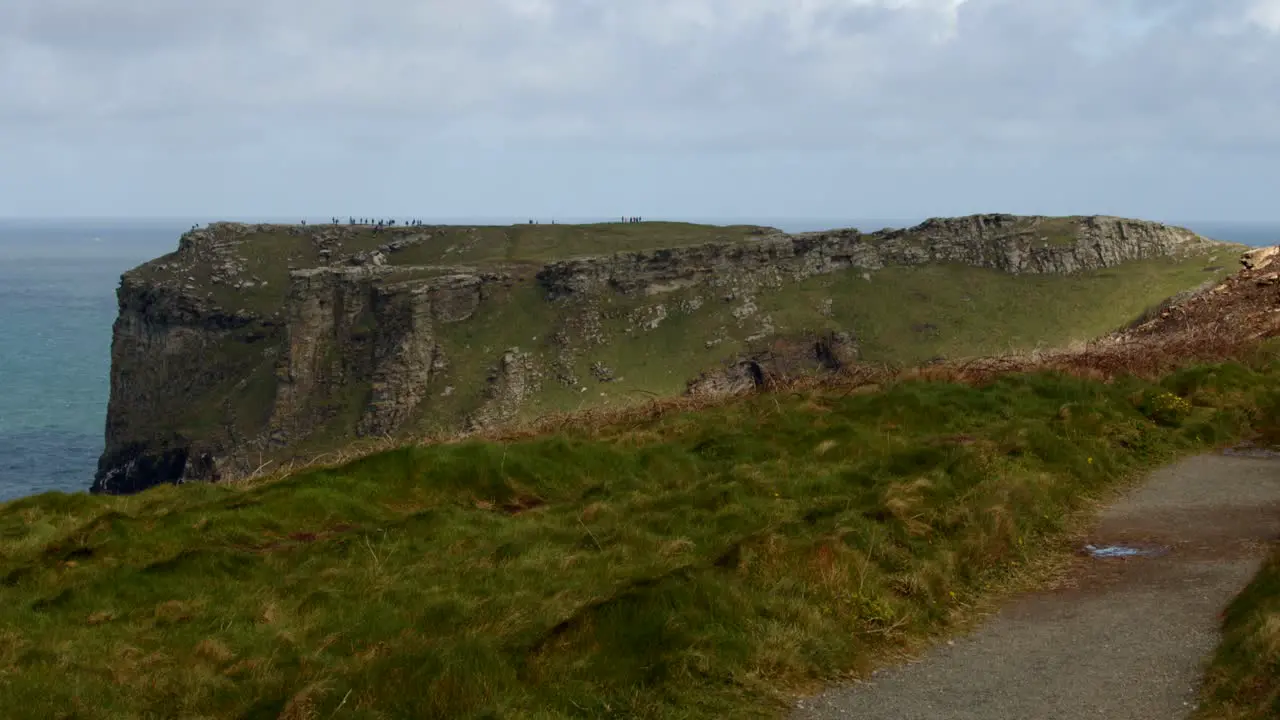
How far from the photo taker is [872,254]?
7731 inches

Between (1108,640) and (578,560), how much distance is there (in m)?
5.99

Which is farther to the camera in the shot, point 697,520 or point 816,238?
point 816,238

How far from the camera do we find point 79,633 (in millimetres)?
11094

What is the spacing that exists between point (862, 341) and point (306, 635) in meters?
169

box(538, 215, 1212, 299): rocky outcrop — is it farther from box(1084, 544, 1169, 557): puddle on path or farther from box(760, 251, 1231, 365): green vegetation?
box(1084, 544, 1169, 557): puddle on path

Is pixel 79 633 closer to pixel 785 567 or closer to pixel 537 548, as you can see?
pixel 537 548

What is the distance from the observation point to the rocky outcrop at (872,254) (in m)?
184

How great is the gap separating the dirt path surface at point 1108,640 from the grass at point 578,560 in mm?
605

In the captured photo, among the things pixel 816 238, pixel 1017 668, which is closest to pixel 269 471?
→ pixel 1017 668

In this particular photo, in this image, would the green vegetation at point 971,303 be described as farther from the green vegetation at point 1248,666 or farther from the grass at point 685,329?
the green vegetation at point 1248,666

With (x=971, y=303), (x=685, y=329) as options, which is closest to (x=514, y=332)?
(x=685, y=329)

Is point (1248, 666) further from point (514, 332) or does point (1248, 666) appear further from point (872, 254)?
point (872, 254)

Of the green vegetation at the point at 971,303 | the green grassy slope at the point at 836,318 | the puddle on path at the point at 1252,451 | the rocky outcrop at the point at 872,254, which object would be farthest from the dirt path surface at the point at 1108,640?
the rocky outcrop at the point at 872,254

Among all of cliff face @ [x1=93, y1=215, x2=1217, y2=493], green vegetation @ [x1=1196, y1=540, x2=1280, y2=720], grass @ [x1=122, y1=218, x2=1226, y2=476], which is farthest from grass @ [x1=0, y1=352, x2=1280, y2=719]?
cliff face @ [x1=93, y1=215, x2=1217, y2=493]
